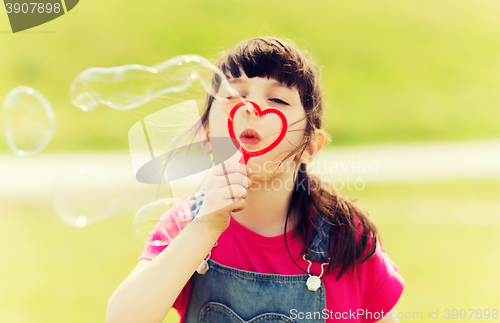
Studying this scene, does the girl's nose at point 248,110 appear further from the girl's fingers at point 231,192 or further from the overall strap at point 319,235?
the overall strap at point 319,235

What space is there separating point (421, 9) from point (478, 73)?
1546 mm

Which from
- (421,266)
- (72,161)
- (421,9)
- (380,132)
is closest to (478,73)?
(421,9)

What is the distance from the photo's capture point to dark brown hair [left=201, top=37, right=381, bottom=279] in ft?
3.09

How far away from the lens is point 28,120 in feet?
3.76

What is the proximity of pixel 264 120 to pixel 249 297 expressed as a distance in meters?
0.40

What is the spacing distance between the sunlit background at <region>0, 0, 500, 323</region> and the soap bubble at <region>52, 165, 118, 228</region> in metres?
0.03

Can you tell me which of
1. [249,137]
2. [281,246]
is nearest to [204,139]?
[249,137]

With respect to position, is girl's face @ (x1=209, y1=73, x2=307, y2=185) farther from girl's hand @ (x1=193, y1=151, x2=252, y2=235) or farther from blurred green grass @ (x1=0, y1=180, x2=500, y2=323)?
blurred green grass @ (x1=0, y1=180, x2=500, y2=323)

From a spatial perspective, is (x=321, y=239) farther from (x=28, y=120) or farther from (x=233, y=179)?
(x=28, y=120)

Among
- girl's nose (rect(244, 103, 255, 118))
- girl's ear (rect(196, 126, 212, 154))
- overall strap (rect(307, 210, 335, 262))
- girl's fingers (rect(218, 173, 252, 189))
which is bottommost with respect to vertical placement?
overall strap (rect(307, 210, 335, 262))

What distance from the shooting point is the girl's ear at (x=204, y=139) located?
99 cm

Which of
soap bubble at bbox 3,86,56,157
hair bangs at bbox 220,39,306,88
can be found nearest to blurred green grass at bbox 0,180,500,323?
soap bubble at bbox 3,86,56,157

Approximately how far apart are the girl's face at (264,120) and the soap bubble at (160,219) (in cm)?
19

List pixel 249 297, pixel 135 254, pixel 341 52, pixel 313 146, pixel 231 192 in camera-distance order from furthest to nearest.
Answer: pixel 341 52, pixel 135 254, pixel 313 146, pixel 249 297, pixel 231 192
